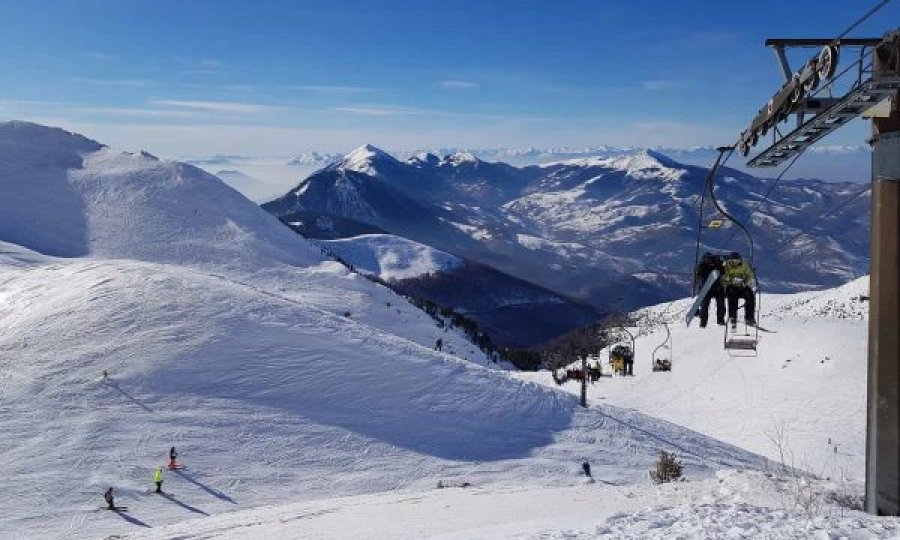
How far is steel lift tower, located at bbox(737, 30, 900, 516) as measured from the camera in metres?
9.12

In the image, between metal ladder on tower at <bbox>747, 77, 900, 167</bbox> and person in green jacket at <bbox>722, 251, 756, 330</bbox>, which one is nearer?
metal ladder on tower at <bbox>747, 77, 900, 167</bbox>

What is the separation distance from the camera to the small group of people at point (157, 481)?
26.0 m

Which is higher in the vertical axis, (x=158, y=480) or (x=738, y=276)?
(x=738, y=276)

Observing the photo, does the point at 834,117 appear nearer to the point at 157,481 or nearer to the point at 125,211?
the point at 157,481

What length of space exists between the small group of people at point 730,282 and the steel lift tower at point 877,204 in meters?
A: 3.92

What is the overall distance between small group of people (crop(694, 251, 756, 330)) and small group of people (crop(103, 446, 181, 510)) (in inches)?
891

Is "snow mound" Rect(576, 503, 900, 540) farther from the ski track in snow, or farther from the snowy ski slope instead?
the snowy ski slope

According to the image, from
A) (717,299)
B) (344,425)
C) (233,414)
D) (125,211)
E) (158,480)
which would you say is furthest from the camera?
(125,211)

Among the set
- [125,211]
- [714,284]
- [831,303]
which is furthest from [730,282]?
[125,211]

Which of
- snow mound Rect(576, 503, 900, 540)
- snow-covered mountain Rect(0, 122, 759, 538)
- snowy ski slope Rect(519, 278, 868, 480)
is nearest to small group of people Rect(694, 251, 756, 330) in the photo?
snow mound Rect(576, 503, 900, 540)

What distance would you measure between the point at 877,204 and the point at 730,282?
4896 mm

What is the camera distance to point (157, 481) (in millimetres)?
27797

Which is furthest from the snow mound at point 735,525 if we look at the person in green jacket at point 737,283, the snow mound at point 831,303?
the snow mound at point 831,303

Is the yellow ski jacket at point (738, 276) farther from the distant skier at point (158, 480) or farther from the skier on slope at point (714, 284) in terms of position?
the distant skier at point (158, 480)
